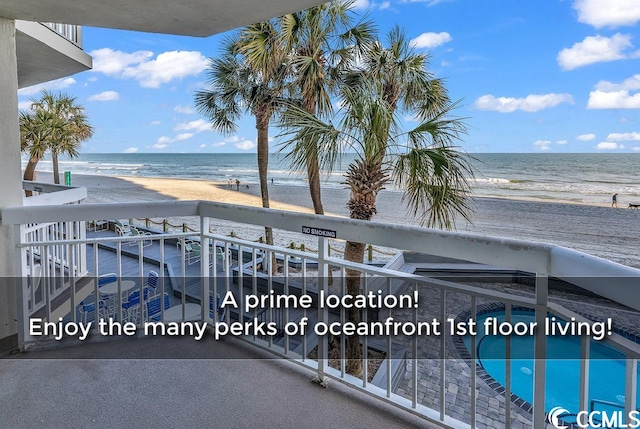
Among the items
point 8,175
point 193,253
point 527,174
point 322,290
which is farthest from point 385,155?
point 527,174

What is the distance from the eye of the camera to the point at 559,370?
20.9ft

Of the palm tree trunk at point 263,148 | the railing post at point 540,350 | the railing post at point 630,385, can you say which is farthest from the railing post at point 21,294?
the palm tree trunk at point 263,148

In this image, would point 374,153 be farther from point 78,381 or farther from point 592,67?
point 592,67

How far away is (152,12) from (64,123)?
15002 millimetres

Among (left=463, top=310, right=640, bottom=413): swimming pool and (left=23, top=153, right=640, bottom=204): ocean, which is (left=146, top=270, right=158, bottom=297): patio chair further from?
(left=23, top=153, right=640, bottom=204): ocean

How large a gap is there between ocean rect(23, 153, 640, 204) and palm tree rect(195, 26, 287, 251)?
5.02 metres

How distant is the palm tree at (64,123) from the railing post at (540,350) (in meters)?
16.0

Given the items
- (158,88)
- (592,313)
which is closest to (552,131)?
(592,313)

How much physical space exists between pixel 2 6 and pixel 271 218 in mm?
1816

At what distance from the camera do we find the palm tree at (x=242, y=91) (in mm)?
8227

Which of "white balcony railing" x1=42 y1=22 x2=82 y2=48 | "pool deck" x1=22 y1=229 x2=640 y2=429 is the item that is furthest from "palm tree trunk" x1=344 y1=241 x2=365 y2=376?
"white balcony railing" x1=42 y1=22 x2=82 y2=48

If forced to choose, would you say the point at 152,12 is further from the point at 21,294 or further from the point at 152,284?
the point at 152,284

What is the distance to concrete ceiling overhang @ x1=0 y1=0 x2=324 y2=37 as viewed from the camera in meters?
2.04

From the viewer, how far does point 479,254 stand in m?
1.37
